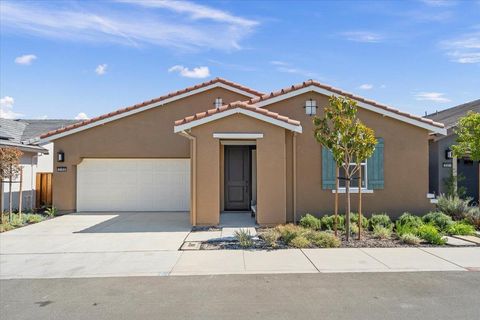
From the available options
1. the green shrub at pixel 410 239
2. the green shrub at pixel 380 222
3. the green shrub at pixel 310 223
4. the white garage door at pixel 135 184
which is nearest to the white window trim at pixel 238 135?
the green shrub at pixel 310 223

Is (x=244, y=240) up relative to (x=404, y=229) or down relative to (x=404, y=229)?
down

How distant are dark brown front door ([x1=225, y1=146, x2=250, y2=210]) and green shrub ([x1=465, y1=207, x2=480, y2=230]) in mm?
6977

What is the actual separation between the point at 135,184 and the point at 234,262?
8480mm

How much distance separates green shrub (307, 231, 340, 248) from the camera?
8141mm

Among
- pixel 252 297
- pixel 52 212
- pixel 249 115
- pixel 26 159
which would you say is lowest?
pixel 252 297

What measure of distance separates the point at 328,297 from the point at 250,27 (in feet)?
30.8

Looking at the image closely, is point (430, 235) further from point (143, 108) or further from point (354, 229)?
point (143, 108)

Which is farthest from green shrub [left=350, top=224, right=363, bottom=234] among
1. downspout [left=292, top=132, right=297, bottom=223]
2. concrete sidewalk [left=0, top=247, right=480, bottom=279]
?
downspout [left=292, top=132, right=297, bottom=223]

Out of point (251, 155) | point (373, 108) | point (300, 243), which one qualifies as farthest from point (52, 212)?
point (373, 108)

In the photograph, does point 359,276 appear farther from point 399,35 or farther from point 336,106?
point 399,35

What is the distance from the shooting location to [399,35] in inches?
471

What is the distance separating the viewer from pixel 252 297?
5.12 metres

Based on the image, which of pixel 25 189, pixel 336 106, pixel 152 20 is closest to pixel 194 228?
pixel 336 106

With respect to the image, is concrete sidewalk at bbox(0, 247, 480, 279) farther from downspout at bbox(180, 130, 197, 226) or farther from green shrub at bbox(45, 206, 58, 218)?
green shrub at bbox(45, 206, 58, 218)
